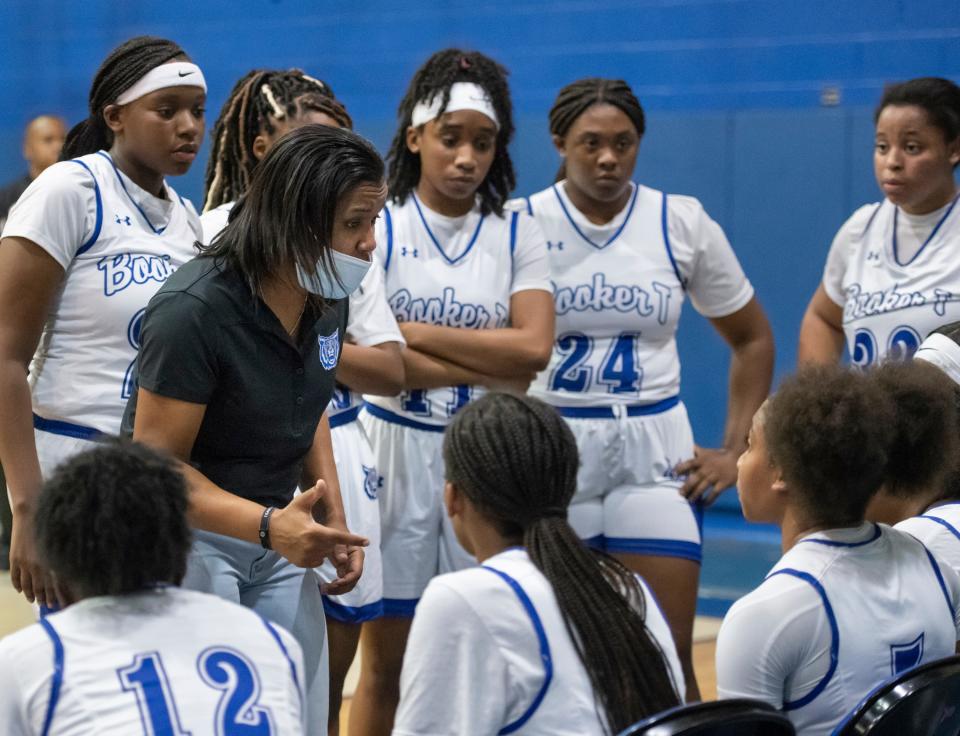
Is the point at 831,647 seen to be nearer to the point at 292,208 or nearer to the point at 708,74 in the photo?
the point at 292,208

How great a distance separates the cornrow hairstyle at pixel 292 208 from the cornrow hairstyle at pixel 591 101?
1585 millimetres

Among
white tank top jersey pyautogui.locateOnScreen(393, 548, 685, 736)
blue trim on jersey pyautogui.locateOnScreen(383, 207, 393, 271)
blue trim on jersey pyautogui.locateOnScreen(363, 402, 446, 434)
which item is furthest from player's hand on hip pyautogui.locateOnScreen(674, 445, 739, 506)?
white tank top jersey pyautogui.locateOnScreen(393, 548, 685, 736)

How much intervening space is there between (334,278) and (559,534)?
0.65m

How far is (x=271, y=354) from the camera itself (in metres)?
2.37

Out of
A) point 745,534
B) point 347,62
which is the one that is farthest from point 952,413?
point 347,62

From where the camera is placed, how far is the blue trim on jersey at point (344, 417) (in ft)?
10.6

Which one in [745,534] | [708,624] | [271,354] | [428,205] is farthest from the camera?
[745,534]

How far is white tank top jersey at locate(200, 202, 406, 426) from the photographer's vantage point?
126 inches

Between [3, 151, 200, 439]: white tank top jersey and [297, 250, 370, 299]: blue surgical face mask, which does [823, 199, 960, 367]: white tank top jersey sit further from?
[3, 151, 200, 439]: white tank top jersey

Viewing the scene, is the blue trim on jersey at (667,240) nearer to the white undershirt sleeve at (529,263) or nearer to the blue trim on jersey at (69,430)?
the white undershirt sleeve at (529,263)

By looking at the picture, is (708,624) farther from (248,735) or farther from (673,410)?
(248,735)

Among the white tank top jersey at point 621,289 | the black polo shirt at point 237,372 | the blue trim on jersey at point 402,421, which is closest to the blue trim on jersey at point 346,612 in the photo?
the blue trim on jersey at point 402,421

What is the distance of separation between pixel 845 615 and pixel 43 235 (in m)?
1.50

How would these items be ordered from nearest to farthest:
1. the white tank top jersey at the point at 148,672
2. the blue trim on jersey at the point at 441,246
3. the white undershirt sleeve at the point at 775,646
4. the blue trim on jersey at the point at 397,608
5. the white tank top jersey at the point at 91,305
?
the white tank top jersey at the point at 148,672
the white undershirt sleeve at the point at 775,646
the white tank top jersey at the point at 91,305
the blue trim on jersey at the point at 397,608
the blue trim on jersey at the point at 441,246
